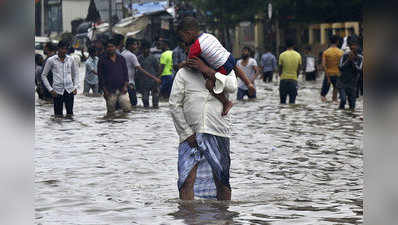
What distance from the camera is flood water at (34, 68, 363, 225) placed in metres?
6.97

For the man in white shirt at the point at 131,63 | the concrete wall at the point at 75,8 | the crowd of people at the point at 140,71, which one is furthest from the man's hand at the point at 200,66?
the man in white shirt at the point at 131,63

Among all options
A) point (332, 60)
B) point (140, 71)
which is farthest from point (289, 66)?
point (140, 71)

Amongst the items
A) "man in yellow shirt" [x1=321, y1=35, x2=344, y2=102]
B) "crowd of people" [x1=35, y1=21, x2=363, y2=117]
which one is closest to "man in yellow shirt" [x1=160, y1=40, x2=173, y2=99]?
"crowd of people" [x1=35, y1=21, x2=363, y2=117]

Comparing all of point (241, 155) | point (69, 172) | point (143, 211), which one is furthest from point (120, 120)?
point (143, 211)

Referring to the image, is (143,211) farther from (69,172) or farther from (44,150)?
(44,150)

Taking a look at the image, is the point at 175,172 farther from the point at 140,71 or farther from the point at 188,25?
the point at 140,71

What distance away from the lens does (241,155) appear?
11773mm

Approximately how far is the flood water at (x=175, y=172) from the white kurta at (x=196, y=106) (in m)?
0.68

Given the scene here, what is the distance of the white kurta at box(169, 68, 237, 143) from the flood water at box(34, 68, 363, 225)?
0.68 m

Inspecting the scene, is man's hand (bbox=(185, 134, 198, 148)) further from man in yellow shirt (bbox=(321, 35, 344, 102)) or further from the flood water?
man in yellow shirt (bbox=(321, 35, 344, 102))

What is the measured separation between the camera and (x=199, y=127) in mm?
6824

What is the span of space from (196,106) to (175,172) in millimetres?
3214
